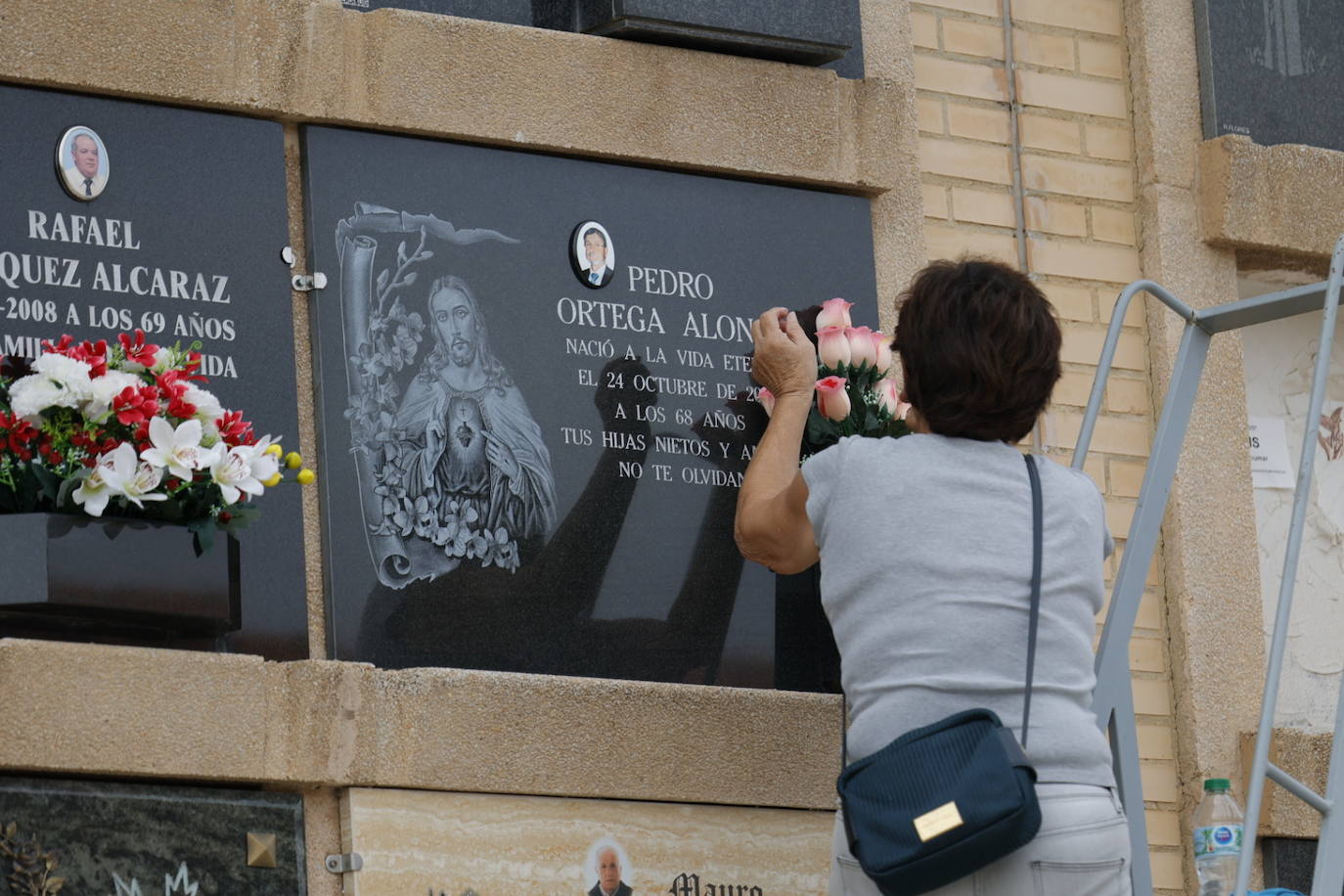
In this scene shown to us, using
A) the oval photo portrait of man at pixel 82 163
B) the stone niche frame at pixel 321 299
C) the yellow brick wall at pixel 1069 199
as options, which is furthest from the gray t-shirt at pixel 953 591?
the yellow brick wall at pixel 1069 199

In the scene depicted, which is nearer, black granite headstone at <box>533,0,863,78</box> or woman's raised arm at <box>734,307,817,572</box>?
woman's raised arm at <box>734,307,817,572</box>

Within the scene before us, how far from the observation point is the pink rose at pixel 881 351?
5.33 meters

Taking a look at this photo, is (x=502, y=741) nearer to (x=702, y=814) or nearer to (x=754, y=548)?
(x=702, y=814)

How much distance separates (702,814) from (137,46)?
197cm

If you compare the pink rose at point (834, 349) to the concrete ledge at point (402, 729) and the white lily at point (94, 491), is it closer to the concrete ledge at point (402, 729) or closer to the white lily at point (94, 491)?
the concrete ledge at point (402, 729)

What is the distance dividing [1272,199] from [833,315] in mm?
1615

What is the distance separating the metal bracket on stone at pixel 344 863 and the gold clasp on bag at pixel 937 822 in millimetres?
1621

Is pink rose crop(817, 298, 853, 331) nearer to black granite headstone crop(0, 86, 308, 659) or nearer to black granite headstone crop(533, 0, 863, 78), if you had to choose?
black granite headstone crop(533, 0, 863, 78)

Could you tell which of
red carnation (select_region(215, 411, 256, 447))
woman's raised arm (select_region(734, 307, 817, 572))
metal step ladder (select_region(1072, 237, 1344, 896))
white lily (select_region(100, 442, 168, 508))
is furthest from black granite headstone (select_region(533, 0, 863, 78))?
white lily (select_region(100, 442, 168, 508))

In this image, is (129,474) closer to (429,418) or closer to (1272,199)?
(429,418)

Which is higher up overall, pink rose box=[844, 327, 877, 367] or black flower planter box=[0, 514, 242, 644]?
pink rose box=[844, 327, 877, 367]

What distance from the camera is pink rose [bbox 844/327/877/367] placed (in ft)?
17.4

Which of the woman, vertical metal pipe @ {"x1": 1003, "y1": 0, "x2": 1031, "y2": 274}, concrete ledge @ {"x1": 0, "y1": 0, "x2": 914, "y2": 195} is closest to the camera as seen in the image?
the woman

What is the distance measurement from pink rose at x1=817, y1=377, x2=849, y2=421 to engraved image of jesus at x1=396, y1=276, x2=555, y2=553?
0.61 metres
